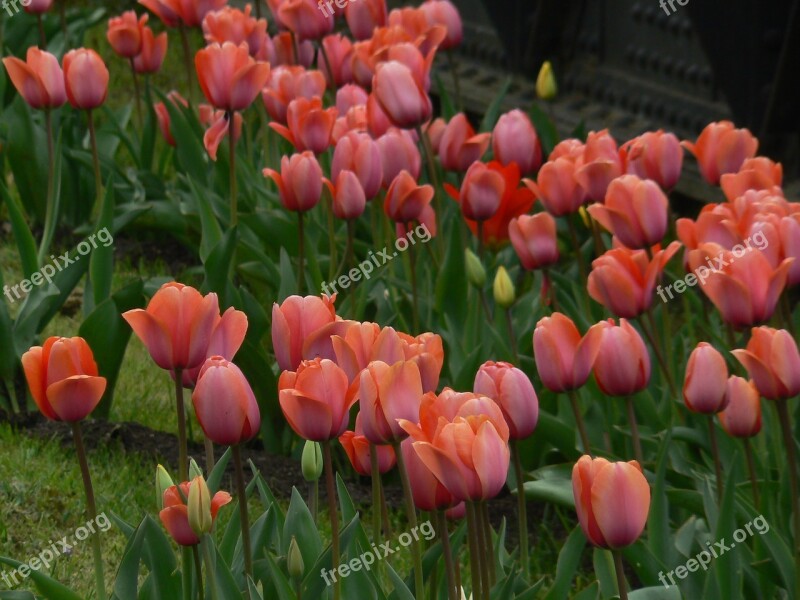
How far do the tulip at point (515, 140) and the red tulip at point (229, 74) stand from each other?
689 millimetres

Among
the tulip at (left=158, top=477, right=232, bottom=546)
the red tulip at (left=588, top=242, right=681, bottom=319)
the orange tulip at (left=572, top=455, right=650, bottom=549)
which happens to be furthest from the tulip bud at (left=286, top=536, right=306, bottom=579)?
the red tulip at (left=588, top=242, right=681, bottom=319)

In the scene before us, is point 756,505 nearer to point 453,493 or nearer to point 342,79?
point 453,493

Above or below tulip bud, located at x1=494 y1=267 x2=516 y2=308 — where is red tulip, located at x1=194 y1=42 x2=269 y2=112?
above

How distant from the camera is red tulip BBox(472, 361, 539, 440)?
2.11 metres

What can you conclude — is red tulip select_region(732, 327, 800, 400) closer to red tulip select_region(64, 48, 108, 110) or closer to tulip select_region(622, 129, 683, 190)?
tulip select_region(622, 129, 683, 190)

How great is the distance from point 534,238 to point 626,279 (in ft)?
1.83

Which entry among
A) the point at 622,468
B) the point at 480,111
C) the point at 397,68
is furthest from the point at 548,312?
the point at 480,111

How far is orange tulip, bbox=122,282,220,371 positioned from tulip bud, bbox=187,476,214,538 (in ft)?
0.87

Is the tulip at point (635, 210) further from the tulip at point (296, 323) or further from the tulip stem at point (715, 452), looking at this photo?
the tulip at point (296, 323)

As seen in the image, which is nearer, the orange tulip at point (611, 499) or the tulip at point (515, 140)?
the orange tulip at point (611, 499)

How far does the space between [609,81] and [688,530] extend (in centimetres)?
310

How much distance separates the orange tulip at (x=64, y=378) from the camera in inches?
78.9

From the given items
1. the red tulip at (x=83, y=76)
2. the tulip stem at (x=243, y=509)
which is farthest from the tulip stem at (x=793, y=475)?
the red tulip at (x=83, y=76)

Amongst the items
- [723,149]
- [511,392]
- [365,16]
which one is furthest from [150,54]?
[511,392]
